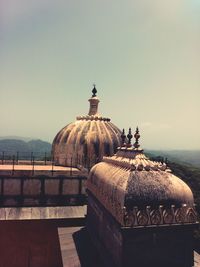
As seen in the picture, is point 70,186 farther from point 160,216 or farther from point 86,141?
point 160,216

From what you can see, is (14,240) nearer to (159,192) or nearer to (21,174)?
(21,174)

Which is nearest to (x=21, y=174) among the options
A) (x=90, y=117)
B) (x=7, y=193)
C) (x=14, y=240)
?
(x=7, y=193)

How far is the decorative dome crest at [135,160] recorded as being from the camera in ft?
39.2

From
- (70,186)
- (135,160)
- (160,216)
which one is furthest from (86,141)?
(160,216)

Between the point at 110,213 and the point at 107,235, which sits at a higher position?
the point at 110,213

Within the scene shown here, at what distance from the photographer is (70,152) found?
22266mm

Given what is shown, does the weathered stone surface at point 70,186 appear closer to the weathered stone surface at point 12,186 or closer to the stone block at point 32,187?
the stone block at point 32,187

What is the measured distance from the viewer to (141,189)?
10.9 metres

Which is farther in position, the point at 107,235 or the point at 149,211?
the point at 107,235

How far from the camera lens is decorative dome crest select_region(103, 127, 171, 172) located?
11958 mm

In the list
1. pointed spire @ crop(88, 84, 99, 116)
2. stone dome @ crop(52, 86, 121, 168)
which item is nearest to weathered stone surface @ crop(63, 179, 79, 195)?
stone dome @ crop(52, 86, 121, 168)

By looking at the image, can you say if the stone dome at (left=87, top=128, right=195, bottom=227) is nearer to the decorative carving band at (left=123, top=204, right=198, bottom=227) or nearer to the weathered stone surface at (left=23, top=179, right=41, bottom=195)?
the decorative carving band at (left=123, top=204, right=198, bottom=227)

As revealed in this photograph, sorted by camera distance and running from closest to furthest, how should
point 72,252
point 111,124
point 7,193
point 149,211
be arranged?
point 149,211 < point 72,252 < point 7,193 < point 111,124

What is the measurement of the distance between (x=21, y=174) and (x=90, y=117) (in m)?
7.07
